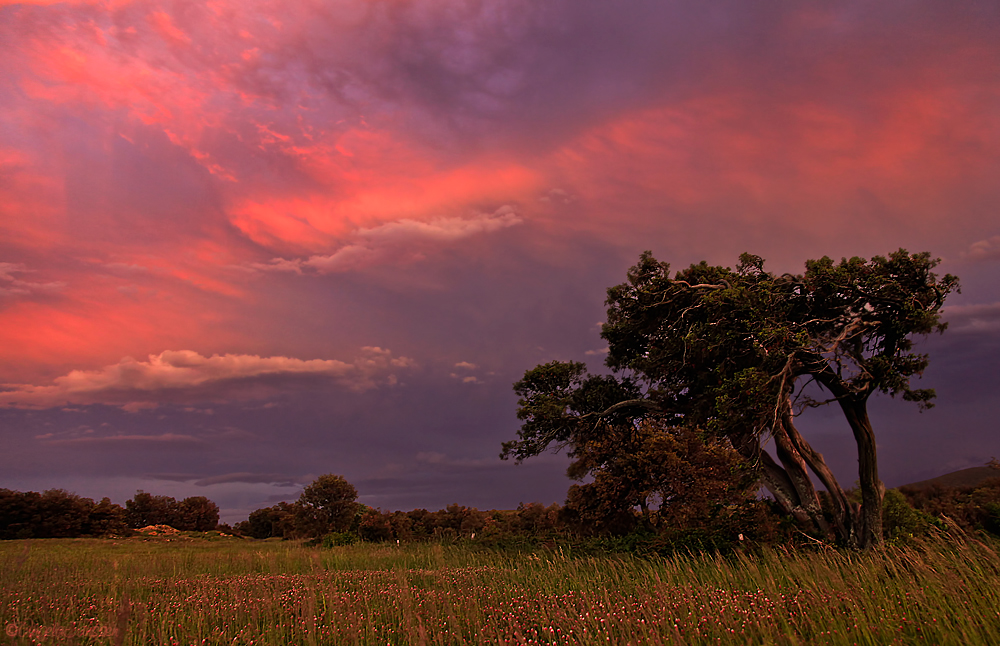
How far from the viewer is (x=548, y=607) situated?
6.92m

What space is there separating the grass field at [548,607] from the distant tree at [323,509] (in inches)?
1447

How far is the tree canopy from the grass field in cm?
682

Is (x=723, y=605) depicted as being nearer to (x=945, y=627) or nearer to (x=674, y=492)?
(x=945, y=627)

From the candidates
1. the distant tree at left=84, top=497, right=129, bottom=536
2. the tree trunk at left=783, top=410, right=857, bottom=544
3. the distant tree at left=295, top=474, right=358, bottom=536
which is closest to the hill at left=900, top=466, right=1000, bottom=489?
the tree trunk at left=783, top=410, right=857, bottom=544

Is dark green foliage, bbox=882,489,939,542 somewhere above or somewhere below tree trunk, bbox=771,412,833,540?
below

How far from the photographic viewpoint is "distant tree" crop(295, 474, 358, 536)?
155 feet

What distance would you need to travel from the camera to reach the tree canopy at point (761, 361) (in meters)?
15.7

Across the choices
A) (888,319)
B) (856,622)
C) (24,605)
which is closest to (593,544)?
(888,319)

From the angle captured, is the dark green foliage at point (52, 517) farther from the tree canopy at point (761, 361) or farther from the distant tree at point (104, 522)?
the tree canopy at point (761, 361)

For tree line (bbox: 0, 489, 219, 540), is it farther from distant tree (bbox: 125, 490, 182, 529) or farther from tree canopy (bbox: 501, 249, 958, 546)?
tree canopy (bbox: 501, 249, 958, 546)

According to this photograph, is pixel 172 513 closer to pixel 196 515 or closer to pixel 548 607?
pixel 196 515

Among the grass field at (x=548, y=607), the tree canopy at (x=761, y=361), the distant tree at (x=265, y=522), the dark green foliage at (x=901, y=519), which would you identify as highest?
the tree canopy at (x=761, y=361)

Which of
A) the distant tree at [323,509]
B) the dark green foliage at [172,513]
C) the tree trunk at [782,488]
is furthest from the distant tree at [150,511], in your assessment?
the tree trunk at [782,488]

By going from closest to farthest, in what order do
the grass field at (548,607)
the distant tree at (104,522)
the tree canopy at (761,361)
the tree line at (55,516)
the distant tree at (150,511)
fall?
1. the grass field at (548,607)
2. the tree canopy at (761,361)
3. the tree line at (55,516)
4. the distant tree at (104,522)
5. the distant tree at (150,511)
